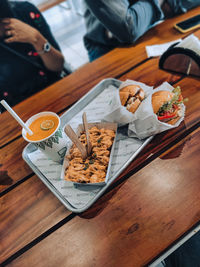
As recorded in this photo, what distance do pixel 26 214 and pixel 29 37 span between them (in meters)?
1.43

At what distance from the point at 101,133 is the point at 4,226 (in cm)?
A: 56

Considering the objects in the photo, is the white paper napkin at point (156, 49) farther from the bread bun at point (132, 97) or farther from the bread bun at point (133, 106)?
the bread bun at point (133, 106)

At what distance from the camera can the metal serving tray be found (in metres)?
0.78

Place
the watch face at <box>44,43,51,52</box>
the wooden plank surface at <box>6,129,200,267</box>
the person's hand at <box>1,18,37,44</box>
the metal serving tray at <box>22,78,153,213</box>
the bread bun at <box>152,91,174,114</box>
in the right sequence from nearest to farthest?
the wooden plank surface at <box>6,129,200,267</box> < the metal serving tray at <box>22,78,153,213</box> < the bread bun at <box>152,91,174,114</box> < the person's hand at <box>1,18,37,44</box> < the watch face at <box>44,43,51,52</box>

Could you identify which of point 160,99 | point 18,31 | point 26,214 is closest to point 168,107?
point 160,99

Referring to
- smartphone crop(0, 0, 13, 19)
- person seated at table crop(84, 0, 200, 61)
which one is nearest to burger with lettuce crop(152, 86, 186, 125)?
person seated at table crop(84, 0, 200, 61)

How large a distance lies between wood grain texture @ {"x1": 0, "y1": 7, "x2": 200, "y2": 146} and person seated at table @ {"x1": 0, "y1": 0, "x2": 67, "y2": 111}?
548mm

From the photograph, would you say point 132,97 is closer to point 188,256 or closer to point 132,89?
point 132,89

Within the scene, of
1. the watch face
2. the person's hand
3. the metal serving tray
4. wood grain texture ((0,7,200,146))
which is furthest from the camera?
the watch face

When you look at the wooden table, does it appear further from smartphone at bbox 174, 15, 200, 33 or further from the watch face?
the watch face

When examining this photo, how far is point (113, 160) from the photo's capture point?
87 cm

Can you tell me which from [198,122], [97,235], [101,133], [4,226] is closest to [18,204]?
[4,226]

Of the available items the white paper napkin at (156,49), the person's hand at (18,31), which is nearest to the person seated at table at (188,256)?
the white paper napkin at (156,49)

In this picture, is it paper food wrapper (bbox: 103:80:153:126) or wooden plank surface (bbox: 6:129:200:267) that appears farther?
paper food wrapper (bbox: 103:80:153:126)
